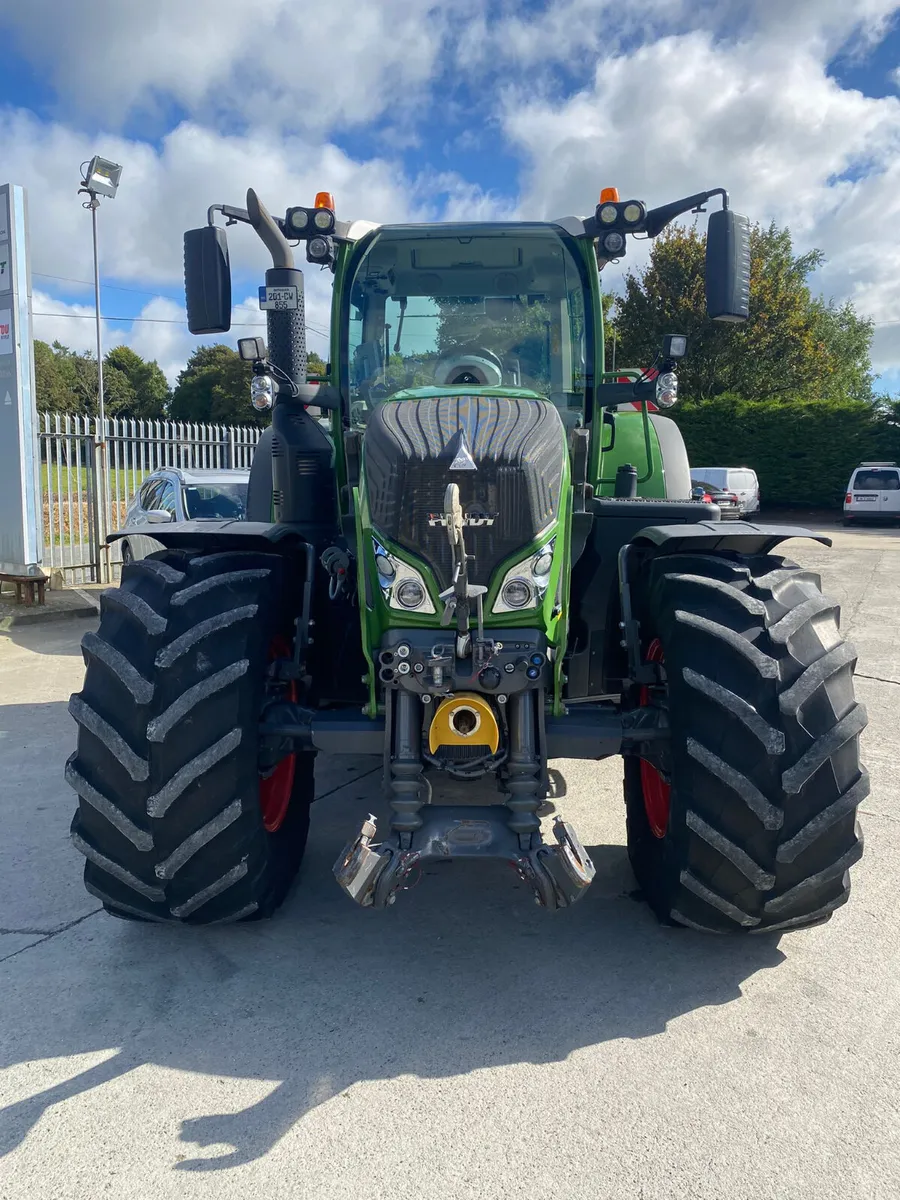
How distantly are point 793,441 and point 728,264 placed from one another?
2757cm

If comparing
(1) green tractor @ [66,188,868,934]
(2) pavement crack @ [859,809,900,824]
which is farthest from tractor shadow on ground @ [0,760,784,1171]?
(2) pavement crack @ [859,809,900,824]

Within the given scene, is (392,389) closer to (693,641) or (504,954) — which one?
(693,641)

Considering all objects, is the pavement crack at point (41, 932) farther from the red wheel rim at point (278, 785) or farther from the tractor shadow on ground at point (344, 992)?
the red wheel rim at point (278, 785)

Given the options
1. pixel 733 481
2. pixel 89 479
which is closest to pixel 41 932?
pixel 89 479

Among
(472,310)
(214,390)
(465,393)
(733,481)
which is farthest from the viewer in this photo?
(214,390)

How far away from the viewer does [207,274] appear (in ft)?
12.9

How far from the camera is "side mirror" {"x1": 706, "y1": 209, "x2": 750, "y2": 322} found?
12.7 ft

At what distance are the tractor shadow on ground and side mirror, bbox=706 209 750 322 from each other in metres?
2.47

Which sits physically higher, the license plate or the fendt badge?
the license plate

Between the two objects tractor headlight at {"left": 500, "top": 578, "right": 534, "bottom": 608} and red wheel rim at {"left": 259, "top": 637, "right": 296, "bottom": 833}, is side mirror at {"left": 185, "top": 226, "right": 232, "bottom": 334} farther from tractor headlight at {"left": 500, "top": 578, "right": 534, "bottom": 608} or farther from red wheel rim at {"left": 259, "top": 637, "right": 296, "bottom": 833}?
tractor headlight at {"left": 500, "top": 578, "right": 534, "bottom": 608}

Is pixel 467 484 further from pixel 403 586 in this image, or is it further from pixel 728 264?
pixel 728 264

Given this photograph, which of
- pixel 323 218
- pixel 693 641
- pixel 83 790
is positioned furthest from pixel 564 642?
pixel 323 218

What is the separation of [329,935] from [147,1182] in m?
1.23

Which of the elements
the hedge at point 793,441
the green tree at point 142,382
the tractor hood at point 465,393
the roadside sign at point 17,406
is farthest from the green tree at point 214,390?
the tractor hood at point 465,393
